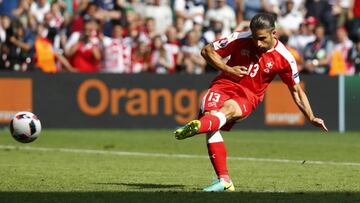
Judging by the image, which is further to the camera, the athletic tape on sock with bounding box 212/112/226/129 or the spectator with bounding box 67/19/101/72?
the spectator with bounding box 67/19/101/72

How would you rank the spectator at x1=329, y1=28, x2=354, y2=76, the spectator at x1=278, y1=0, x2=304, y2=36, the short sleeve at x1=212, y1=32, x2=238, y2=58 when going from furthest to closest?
1. the spectator at x1=278, y1=0, x2=304, y2=36
2. the spectator at x1=329, y1=28, x2=354, y2=76
3. the short sleeve at x1=212, y1=32, x2=238, y2=58

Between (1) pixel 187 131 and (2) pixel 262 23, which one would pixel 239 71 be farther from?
(1) pixel 187 131

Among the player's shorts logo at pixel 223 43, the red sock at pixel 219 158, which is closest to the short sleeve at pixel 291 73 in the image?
the player's shorts logo at pixel 223 43

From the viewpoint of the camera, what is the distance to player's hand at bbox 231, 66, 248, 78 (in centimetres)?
1100

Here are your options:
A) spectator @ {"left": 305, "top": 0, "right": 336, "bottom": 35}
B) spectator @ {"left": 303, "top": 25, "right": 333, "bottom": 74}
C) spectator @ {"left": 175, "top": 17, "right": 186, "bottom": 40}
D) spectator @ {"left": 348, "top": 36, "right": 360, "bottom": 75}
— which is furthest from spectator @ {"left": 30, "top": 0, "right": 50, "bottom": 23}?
spectator @ {"left": 348, "top": 36, "right": 360, "bottom": 75}

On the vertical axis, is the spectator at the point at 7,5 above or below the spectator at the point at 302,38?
above

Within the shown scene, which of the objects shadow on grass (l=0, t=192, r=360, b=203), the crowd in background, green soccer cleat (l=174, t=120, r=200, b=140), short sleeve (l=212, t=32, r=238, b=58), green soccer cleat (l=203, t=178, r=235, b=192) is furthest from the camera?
the crowd in background

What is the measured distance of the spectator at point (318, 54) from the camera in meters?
24.1

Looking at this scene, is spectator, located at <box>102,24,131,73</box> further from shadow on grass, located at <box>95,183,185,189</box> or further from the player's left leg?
the player's left leg

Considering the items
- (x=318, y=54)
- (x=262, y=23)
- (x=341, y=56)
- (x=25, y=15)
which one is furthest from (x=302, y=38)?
(x=262, y=23)

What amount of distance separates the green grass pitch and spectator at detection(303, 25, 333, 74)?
2190mm

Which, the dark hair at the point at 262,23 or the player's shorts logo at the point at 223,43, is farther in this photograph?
the player's shorts logo at the point at 223,43

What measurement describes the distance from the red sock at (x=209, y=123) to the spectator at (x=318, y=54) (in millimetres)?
13682

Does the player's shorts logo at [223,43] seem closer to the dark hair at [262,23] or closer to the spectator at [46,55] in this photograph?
the dark hair at [262,23]
